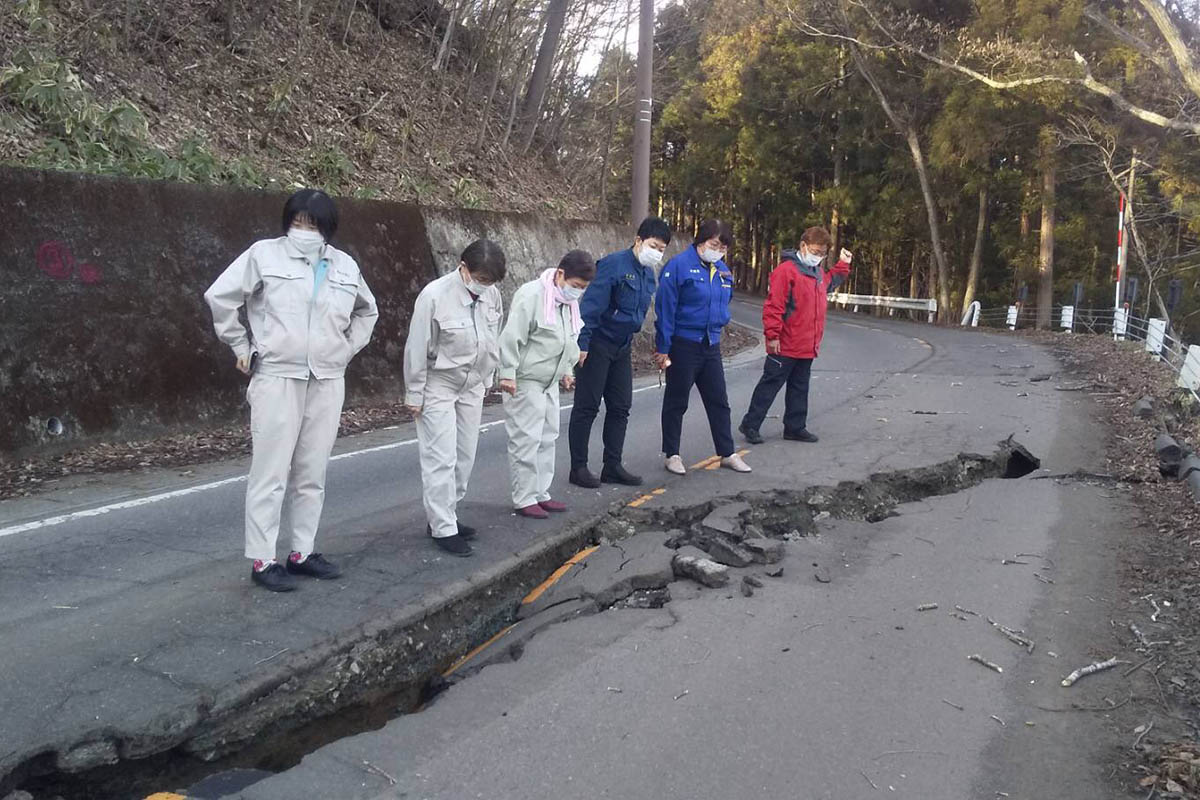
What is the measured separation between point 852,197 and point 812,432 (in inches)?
Answer: 1226

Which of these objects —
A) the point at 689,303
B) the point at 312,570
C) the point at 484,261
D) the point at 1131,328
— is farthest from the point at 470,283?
the point at 1131,328

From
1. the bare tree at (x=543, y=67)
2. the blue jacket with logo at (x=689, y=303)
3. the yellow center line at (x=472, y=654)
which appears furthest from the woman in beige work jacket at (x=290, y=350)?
the bare tree at (x=543, y=67)

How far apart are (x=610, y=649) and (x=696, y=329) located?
12.2ft

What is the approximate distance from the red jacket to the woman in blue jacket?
43.8 inches

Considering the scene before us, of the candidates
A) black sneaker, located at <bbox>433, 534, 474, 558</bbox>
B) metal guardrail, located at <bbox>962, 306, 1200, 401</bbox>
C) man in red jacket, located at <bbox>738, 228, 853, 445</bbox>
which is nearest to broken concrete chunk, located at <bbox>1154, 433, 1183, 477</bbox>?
metal guardrail, located at <bbox>962, 306, 1200, 401</bbox>

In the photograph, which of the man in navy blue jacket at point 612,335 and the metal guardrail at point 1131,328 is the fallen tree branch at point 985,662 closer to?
the man in navy blue jacket at point 612,335

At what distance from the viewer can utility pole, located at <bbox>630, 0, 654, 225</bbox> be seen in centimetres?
1667

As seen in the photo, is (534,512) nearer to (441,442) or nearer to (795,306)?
(441,442)

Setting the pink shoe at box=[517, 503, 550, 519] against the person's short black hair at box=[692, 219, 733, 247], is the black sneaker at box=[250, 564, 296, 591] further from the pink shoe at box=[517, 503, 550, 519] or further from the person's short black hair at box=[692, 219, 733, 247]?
the person's short black hair at box=[692, 219, 733, 247]

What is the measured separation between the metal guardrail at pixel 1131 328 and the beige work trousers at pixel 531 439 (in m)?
7.73

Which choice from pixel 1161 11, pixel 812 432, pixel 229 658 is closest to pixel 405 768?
pixel 229 658

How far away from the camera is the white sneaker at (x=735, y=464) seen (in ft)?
26.2

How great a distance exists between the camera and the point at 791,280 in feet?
29.7

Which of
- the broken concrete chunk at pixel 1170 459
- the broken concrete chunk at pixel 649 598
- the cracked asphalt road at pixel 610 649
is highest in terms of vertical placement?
the broken concrete chunk at pixel 1170 459
